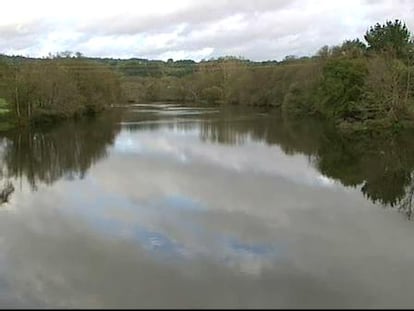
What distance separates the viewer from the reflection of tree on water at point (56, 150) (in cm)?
2253

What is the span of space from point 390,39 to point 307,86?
1113 centimetres

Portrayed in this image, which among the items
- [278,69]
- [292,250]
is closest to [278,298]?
[292,250]

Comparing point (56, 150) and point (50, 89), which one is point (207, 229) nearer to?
point (56, 150)

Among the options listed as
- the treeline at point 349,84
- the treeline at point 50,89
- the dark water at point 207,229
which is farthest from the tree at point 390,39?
the treeline at point 50,89

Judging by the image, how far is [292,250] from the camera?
12297mm

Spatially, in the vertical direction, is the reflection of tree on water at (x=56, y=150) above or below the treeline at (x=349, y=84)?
below

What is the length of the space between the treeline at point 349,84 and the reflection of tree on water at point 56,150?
53.5ft

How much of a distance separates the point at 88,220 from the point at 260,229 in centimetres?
460

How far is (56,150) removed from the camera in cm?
2928

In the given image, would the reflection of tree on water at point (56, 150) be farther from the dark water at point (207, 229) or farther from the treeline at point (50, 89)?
the treeline at point (50, 89)

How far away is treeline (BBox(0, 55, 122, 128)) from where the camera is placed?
126 feet

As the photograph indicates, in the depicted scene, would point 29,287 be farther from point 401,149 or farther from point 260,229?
point 401,149

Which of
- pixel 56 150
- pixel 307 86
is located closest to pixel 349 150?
pixel 56 150

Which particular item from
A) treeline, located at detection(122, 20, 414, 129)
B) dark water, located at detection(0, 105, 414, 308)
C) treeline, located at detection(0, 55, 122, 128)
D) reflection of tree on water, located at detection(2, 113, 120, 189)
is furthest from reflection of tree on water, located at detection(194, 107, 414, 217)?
treeline, located at detection(0, 55, 122, 128)
